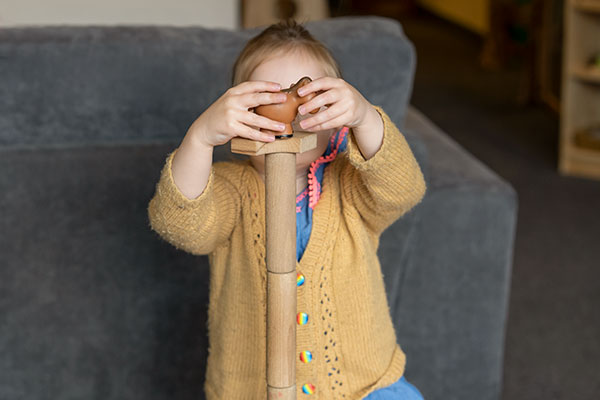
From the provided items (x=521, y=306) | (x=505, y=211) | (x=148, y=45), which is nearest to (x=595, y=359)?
(x=521, y=306)

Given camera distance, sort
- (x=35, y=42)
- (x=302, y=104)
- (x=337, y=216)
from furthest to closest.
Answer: (x=35, y=42) → (x=337, y=216) → (x=302, y=104)

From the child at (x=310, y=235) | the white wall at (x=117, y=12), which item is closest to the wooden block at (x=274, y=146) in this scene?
the child at (x=310, y=235)

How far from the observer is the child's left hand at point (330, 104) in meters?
0.82

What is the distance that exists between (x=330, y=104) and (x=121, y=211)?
66 centimetres

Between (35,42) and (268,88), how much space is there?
0.72 m

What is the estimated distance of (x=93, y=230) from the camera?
1.40 meters

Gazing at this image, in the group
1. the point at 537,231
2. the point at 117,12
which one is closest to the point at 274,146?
the point at 117,12

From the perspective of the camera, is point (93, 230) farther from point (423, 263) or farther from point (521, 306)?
point (521, 306)

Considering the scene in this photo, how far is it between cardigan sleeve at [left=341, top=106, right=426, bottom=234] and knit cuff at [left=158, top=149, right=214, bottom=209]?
0.61ft

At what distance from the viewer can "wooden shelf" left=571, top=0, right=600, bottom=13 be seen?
3.11 m

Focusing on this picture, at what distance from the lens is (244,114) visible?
0.84 metres

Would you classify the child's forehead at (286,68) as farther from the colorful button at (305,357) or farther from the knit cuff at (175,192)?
the colorful button at (305,357)

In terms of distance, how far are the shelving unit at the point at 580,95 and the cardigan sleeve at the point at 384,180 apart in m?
2.42

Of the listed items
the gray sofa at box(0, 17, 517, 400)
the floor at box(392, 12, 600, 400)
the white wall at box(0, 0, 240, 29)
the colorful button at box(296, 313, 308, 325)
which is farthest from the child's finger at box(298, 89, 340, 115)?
the white wall at box(0, 0, 240, 29)
